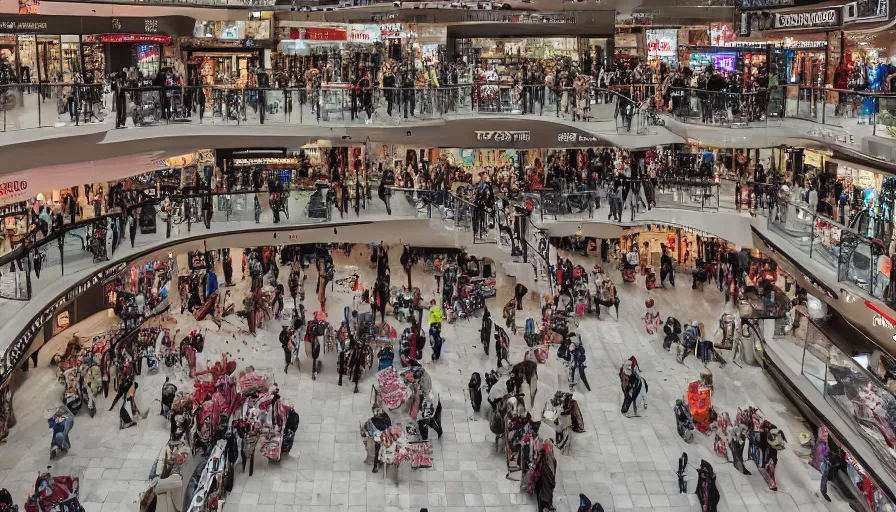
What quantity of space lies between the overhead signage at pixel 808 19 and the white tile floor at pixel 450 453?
8.18 meters

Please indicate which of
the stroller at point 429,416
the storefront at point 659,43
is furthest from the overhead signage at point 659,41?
the stroller at point 429,416

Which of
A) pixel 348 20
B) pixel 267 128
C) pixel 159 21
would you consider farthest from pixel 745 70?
pixel 159 21

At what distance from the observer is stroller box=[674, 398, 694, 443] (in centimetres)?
1916

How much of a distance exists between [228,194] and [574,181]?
30.5ft

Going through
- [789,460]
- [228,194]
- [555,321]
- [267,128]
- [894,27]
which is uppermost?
[894,27]

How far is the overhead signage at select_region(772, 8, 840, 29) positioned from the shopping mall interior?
146 millimetres

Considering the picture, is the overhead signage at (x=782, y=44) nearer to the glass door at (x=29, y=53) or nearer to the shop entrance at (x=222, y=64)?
the shop entrance at (x=222, y=64)

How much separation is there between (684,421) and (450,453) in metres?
4.41

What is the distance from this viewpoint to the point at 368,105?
25.6 meters

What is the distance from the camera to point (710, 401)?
1972cm

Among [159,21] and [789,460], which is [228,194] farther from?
[789,460]

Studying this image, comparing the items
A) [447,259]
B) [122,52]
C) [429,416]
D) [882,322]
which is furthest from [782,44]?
[122,52]

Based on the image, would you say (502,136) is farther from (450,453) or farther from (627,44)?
(450,453)

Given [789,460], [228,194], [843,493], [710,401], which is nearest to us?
[843,493]
